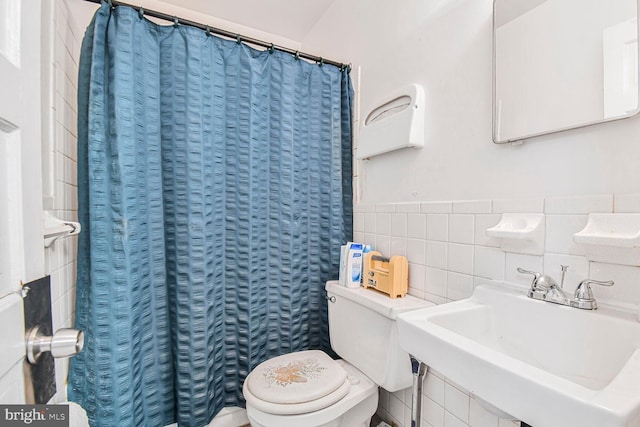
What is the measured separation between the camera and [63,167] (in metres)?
1.14

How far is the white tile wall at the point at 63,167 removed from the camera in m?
1.05

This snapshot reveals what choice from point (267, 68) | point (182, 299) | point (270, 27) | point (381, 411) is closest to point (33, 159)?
point (182, 299)

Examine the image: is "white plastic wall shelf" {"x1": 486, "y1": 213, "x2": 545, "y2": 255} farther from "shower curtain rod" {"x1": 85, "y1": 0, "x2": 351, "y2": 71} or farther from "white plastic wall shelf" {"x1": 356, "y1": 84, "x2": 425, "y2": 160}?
"shower curtain rod" {"x1": 85, "y1": 0, "x2": 351, "y2": 71}

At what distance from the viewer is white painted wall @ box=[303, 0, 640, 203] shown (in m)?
0.71

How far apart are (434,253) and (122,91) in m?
1.31

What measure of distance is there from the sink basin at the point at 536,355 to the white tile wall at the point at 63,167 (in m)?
1.20

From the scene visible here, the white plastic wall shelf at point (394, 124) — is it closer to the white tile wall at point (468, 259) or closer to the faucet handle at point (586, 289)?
the white tile wall at point (468, 259)

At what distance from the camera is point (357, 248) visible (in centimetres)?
134

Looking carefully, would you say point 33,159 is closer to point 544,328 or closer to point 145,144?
point 145,144

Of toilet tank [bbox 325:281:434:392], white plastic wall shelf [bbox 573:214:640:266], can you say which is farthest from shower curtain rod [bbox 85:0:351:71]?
white plastic wall shelf [bbox 573:214:640:266]

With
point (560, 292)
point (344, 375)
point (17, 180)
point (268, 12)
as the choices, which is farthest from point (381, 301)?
point (268, 12)

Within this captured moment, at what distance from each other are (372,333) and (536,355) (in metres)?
0.52

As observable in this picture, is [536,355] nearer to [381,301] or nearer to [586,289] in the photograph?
[586,289]

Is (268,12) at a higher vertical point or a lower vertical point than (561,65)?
higher
